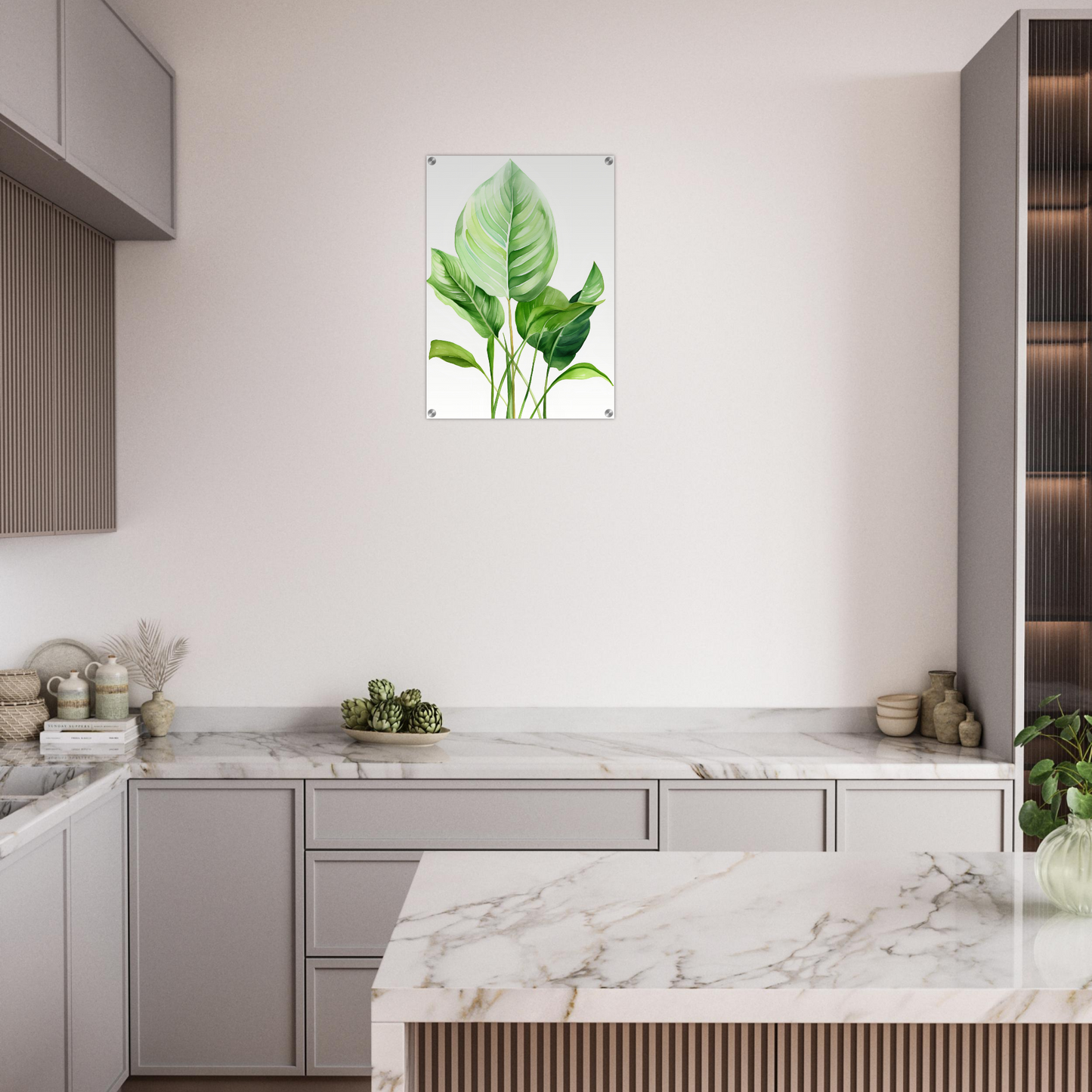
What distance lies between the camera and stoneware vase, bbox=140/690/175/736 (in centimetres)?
289

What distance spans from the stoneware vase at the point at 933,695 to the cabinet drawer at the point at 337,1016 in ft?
5.56

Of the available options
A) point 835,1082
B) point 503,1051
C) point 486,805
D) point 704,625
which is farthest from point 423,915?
point 704,625

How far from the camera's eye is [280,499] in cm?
302

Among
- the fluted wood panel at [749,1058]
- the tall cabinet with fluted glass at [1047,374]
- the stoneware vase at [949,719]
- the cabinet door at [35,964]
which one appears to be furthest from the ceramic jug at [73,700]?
the tall cabinet with fluted glass at [1047,374]

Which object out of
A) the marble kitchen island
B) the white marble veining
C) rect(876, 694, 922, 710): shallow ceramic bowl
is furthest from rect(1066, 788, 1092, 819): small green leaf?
rect(876, 694, 922, 710): shallow ceramic bowl

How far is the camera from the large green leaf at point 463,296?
118 inches

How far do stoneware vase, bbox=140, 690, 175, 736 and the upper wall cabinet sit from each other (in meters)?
1.35

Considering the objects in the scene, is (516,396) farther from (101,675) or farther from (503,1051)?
(503,1051)

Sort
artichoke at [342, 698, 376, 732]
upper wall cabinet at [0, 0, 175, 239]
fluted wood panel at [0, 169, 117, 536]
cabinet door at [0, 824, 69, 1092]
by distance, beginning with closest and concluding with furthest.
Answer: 1. cabinet door at [0, 824, 69, 1092]
2. upper wall cabinet at [0, 0, 175, 239]
3. fluted wood panel at [0, 169, 117, 536]
4. artichoke at [342, 698, 376, 732]

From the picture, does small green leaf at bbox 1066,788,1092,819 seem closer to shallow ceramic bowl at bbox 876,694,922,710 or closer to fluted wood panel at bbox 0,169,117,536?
shallow ceramic bowl at bbox 876,694,922,710

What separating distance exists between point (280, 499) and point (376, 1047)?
2.00 m

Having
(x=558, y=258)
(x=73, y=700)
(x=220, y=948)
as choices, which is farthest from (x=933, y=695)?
(x=73, y=700)

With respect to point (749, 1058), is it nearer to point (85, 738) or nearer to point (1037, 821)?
point (1037, 821)

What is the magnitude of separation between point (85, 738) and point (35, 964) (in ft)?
2.41
